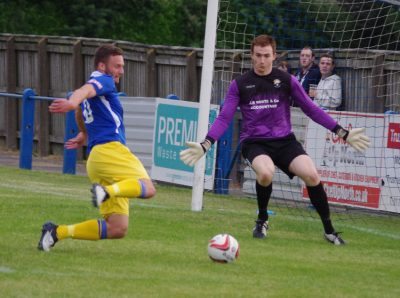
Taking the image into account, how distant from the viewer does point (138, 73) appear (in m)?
22.9

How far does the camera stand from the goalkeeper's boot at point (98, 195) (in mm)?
9047

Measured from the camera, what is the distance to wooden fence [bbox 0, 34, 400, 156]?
51.3 ft

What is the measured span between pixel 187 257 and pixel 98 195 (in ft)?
3.63

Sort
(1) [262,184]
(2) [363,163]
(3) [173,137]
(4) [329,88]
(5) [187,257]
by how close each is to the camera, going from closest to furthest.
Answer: (5) [187,257], (1) [262,184], (2) [363,163], (4) [329,88], (3) [173,137]

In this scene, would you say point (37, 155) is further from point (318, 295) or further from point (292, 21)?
point (318, 295)

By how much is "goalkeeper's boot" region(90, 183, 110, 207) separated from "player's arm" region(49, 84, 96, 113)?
666mm

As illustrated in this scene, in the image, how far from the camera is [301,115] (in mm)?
16062

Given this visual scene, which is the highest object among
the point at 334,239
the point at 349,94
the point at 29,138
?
the point at 349,94

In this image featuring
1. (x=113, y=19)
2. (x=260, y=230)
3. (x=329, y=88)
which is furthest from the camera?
(x=113, y=19)

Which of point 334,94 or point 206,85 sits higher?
point 206,85

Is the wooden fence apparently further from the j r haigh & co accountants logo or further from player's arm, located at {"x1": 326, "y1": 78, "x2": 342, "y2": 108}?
the j r haigh & co accountants logo

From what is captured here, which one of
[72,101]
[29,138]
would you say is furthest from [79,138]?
[29,138]

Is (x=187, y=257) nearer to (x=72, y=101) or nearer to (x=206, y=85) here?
(x=72, y=101)

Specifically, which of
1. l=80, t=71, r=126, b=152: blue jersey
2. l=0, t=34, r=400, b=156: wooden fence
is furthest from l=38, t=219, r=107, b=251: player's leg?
l=0, t=34, r=400, b=156: wooden fence
